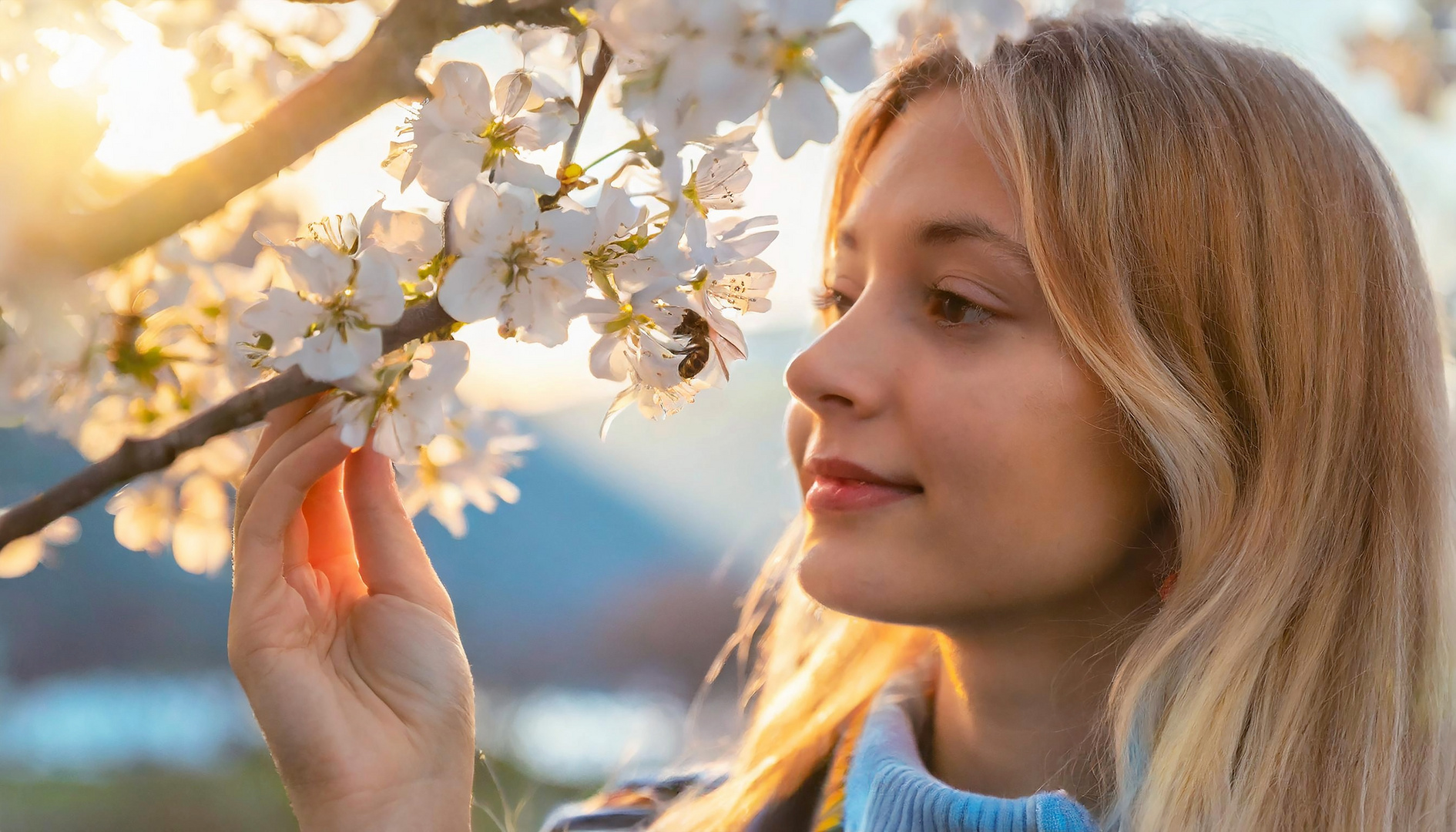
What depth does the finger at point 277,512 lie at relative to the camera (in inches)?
25.1

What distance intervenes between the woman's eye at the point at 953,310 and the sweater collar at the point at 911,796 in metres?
0.45

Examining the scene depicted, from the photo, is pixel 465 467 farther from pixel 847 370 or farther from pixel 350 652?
pixel 847 370

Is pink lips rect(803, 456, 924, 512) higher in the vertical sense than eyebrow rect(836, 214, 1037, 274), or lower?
lower

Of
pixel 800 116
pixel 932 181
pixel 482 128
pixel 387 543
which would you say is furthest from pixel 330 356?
pixel 932 181

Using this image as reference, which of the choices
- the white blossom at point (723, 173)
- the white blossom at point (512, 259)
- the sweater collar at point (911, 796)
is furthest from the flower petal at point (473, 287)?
the sweater collar at point (911, 796)

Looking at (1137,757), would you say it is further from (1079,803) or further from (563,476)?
(563,476)

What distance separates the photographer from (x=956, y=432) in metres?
0.89

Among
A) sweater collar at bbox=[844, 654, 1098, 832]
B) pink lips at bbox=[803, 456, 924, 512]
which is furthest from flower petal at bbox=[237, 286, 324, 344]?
sweater collar at bbox=[844, 654, 1098, 832]

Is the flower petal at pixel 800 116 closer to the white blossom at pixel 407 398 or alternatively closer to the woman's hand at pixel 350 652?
the white blossom at pixel 407 398

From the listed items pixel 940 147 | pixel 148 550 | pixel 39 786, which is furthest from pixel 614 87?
pixel 39 786

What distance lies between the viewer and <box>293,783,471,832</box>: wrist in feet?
2.51

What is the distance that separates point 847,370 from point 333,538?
0.49 metres

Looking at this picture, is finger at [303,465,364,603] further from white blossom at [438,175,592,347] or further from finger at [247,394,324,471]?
white blossom at [438,175,592,347]

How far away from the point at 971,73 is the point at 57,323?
34.6 inches
